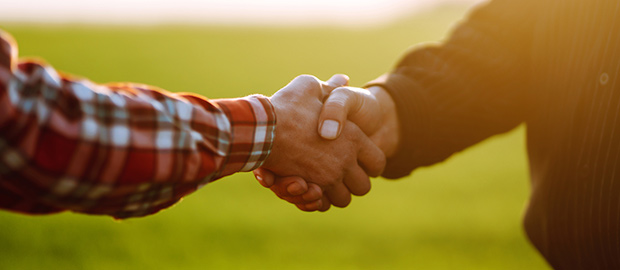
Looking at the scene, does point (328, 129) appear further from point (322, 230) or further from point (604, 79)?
point (322, 230)

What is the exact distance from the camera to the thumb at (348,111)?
2004 millimetres

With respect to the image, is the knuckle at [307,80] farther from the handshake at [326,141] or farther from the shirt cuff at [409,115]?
the shirt cuff at [409,115]

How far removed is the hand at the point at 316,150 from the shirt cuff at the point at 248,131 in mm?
82

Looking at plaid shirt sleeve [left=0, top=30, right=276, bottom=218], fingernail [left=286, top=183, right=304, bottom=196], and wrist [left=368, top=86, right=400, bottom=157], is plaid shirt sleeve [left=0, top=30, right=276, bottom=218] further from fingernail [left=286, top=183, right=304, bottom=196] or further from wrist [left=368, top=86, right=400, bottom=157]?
wrist [left=368, top=86, right=400, bottom=157]

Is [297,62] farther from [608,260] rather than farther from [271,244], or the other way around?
[608,260]

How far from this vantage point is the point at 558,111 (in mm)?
1845

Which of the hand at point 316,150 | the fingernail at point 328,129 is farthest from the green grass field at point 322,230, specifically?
the fingernail at point 328,129

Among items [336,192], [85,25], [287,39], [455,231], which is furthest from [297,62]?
[336,192]

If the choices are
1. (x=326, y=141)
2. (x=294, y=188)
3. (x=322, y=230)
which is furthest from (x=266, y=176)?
(x=322, y=230)

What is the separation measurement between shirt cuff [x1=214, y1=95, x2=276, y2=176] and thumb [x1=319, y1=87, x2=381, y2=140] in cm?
28

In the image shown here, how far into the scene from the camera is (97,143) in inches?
46.5

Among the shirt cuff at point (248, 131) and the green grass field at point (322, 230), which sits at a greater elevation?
the shirt cuff at point (248, 131)

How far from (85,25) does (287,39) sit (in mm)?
6891

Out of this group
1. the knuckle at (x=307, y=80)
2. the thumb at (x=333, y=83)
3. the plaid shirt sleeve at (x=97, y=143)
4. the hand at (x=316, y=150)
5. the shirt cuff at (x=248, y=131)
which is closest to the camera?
the plaid shirt sleeve at (x=97, y=143)
